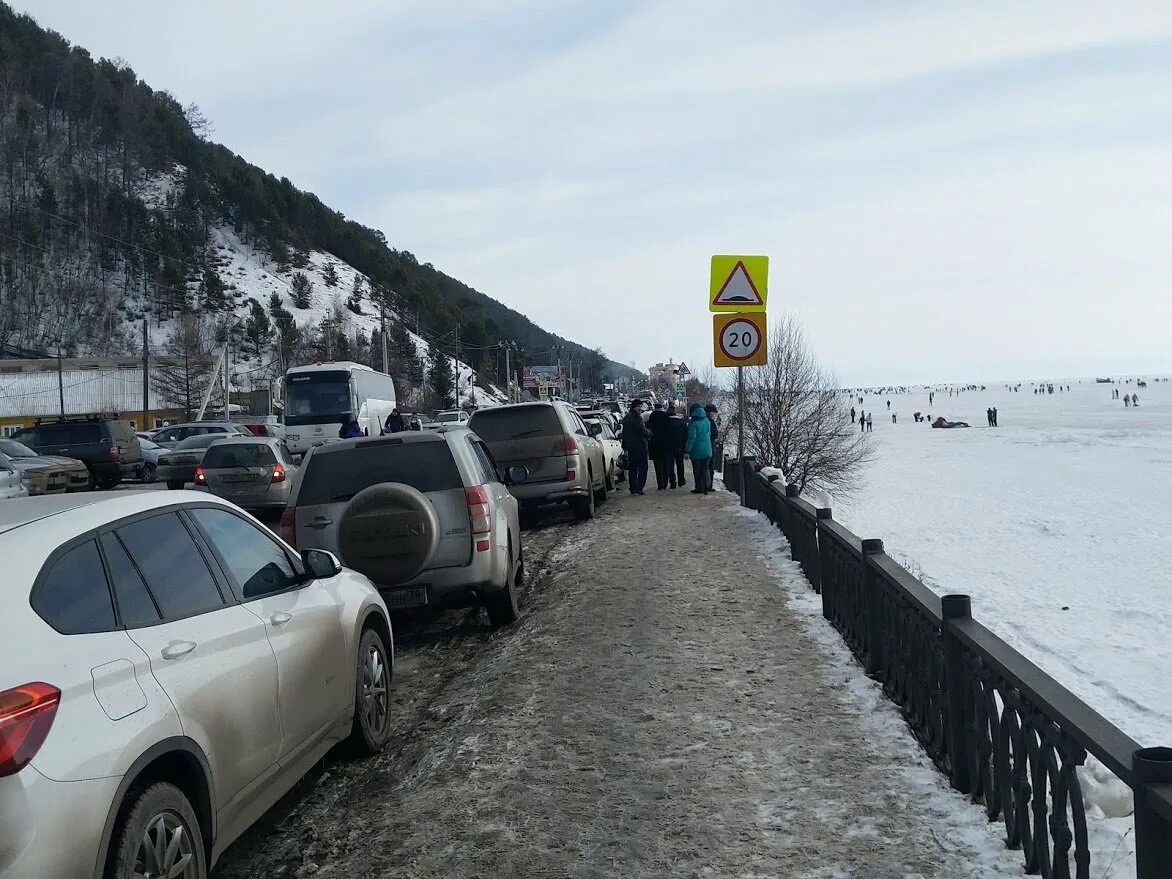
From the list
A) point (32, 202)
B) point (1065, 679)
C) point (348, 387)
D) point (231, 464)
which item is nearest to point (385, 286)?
point (32, 202)

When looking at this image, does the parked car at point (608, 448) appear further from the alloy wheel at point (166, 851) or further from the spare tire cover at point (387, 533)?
the alloy wheel at point (166, 851)

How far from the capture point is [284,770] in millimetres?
4297

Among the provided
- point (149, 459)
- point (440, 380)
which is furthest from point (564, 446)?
point (440, 380)

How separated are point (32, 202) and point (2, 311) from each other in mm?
25830

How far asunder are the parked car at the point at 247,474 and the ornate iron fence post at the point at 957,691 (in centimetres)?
1615

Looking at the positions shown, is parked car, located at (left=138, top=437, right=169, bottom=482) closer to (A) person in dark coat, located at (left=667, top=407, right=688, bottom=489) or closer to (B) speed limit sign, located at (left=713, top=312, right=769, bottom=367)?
A: (A) person in dark coat, located at (left=667, top=407, right=688, bottom=489)

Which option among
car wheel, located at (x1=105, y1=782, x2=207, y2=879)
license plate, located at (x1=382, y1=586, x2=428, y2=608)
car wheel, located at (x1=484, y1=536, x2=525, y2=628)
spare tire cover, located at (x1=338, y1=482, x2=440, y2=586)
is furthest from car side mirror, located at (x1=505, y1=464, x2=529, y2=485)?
car wheel, located at (x1=105, y1=782, x2=207, y2=879)

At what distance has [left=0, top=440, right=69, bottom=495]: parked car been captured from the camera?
20484 mm

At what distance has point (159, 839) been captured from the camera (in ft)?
10.4

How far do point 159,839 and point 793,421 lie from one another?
95.6 ft

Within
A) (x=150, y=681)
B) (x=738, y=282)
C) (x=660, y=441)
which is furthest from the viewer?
(x=660, y=441)

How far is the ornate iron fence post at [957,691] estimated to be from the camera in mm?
4527

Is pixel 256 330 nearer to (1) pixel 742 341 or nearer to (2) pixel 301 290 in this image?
(2) pixel 301 290

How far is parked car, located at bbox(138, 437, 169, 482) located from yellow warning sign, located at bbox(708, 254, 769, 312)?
23035 mm
